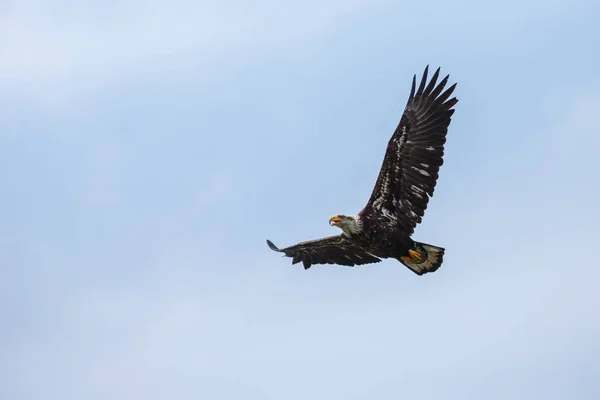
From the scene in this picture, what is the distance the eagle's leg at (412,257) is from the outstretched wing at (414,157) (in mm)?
508

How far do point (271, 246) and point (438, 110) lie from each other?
5.82 meters

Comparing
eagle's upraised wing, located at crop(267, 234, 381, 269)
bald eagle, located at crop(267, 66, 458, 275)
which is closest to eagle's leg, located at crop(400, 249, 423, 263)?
bald eagle, located at crop(267, 66, 458, 275)

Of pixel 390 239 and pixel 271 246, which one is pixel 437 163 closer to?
pixel 390 239

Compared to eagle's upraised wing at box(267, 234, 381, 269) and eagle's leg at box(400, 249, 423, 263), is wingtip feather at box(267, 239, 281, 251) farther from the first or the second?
eagle's leg at box(400, 249, 423, 263)

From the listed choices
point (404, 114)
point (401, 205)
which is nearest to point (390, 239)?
point (401, 205)

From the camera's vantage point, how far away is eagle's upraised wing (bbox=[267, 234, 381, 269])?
34.6m

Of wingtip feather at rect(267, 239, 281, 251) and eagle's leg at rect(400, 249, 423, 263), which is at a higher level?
wingtip feather at rect(267, 239, 281, 251)

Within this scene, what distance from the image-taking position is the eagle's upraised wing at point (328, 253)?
3459cm

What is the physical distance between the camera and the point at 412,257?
33156 mm

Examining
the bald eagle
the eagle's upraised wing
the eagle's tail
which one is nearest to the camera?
the bald eagle

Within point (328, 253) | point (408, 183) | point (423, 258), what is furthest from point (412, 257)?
point (328, 253)

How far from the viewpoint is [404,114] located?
1286 inches

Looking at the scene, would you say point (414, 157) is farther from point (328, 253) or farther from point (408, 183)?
point (328, 253)

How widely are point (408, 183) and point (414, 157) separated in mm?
592
